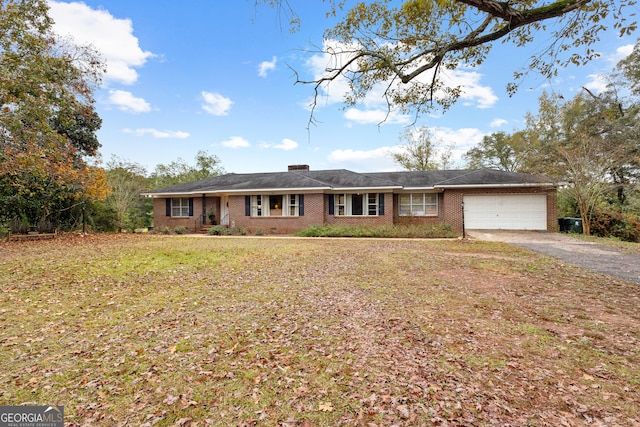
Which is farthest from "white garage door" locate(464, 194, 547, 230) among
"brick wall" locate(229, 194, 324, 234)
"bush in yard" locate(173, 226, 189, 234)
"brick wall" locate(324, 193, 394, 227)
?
"bush in yard" locate(173, 226, 189, 234)

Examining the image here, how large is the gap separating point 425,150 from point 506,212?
59.7 ft

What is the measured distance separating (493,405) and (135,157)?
31.6 meters

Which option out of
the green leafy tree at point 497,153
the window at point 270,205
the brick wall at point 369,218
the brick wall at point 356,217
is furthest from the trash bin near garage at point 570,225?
the green leafy tree at point 497,153

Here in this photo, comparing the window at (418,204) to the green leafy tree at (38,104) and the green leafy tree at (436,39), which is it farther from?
the green leafy tree at (38,104)

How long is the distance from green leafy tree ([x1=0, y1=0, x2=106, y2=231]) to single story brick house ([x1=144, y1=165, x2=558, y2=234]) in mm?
7160

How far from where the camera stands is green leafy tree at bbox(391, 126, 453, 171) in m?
35.1

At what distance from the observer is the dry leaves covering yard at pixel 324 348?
2.71 m

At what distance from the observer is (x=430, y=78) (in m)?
7.66

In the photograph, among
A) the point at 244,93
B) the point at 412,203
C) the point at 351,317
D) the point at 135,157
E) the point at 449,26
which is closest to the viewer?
the point at 351,317

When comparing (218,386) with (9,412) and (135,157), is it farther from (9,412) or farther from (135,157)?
(135,157)

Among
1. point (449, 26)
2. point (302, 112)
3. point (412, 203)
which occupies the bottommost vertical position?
point (412, 203)

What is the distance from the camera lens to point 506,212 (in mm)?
18828

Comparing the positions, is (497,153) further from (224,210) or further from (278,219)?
(224,210)

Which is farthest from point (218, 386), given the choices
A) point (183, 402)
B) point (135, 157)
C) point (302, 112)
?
point (135, 157)
